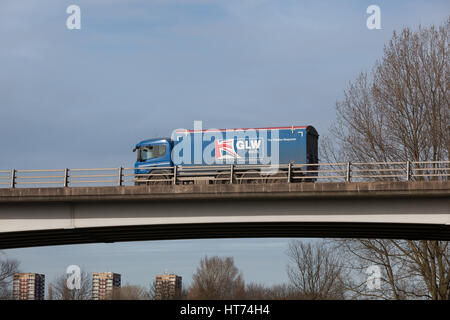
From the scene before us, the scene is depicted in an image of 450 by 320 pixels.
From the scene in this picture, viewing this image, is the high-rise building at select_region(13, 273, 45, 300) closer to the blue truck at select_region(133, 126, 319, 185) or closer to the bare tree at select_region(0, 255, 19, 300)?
the bare tree at select_region(0, 255, 19, 300)

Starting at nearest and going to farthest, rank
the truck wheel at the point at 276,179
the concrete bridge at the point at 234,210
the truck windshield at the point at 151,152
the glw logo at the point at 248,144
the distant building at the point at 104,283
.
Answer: the concrete bridge at the point at 234,210, the truck wheel at the point at 276,179, the glw logo at the point at 248,144, the truck windshield at the point at 151,152, the distant building at the point at 104,283

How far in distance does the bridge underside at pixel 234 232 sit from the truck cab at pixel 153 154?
403cm

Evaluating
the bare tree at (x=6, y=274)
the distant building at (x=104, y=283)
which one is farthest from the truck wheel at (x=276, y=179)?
the distant building at (x=104, y=283)

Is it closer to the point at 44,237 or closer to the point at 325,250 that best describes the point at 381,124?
the point at 44,237

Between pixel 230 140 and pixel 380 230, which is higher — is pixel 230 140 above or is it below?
above

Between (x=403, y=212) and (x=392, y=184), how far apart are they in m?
1.39

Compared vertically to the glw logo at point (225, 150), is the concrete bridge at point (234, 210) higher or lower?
lower

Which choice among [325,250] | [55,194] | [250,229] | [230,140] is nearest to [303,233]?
[250,229]

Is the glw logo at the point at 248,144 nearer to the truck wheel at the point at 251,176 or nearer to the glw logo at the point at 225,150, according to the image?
the glw logo at the point at 225,150

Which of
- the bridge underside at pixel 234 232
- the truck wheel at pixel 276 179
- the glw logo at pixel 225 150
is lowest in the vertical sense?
the bridge underside at pixel 234 232

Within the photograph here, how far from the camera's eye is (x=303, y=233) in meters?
30.2

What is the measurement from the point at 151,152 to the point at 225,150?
190 inches

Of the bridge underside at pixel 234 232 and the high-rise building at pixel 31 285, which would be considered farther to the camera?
the high-rise building at pixel 31 285

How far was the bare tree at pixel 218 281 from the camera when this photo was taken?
7681cm
